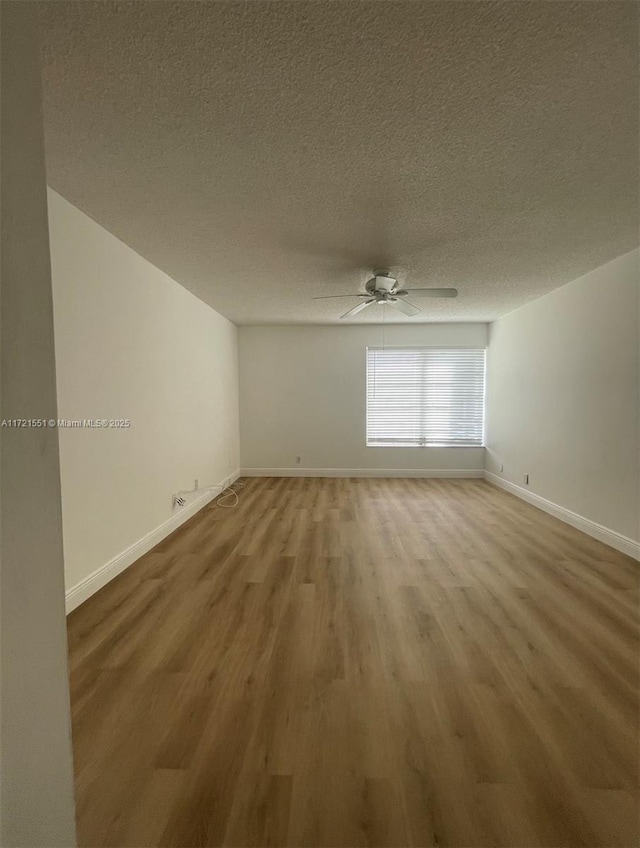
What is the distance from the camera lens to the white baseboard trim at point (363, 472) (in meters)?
5.67

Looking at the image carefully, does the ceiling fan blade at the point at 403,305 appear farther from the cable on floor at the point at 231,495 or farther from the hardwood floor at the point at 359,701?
the cable on floor at the point at 231,495

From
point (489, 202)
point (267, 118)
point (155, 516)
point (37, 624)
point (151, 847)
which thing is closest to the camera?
point (37, 624)

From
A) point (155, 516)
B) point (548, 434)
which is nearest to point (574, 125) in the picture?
point (548, 434)

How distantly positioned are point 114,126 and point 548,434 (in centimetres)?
441

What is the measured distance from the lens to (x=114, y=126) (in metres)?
1.45

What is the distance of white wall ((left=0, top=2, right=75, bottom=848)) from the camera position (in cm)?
59

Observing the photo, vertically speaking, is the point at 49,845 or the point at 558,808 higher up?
the point at 49,845

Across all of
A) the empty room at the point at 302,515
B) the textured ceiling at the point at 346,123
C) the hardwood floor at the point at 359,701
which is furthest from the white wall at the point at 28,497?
the textured ceiling at the point at 346,123

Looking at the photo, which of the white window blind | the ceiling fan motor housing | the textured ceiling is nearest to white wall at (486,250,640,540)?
the textured ceiling

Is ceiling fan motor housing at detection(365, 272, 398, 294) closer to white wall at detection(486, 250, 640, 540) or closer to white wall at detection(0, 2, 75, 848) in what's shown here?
white wall at detection(486, 250, 640, 540)

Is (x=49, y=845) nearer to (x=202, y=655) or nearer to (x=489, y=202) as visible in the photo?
(x=202, y=655)

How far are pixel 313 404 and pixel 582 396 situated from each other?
3571mm

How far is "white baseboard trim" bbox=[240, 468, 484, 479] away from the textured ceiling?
12.2ft

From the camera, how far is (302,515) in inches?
151
